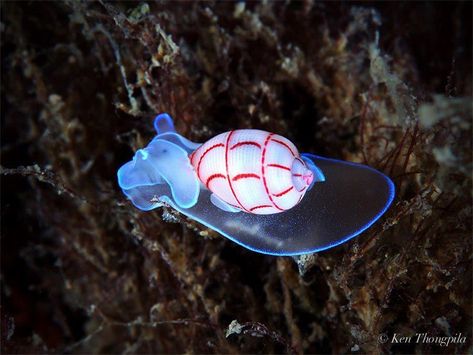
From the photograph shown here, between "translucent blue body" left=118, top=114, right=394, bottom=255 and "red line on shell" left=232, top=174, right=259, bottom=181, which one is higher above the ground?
"red line on shell" left=232, top=174, right=259, bottom=181

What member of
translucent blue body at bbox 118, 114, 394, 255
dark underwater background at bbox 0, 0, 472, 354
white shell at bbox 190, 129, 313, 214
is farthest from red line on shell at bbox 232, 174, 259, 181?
dark underwater background at bbox 0, 0, 472, 354

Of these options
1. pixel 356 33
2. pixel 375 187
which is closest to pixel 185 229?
pixel 375 187

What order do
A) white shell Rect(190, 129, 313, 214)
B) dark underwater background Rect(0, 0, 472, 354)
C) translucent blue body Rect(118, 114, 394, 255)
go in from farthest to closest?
dark underwater background Rect(0, 0, 472, 354)
translucent blue body Rect(118, 114, 394, 255)
white shell Rect(190, 129, 313, 214)

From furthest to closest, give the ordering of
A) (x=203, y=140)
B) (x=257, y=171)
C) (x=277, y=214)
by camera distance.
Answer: (x=203, y=140), (x=277, y=214), (x=257, y=171)

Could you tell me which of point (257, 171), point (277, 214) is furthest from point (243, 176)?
point (277, 214)

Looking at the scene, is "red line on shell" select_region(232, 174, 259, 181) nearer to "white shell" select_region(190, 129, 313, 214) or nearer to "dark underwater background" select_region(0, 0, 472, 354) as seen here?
"white shell" select_region(190, 129, 313, 214)

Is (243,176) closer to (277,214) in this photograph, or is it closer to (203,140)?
(277,214)

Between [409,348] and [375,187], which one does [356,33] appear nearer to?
[375,187]
